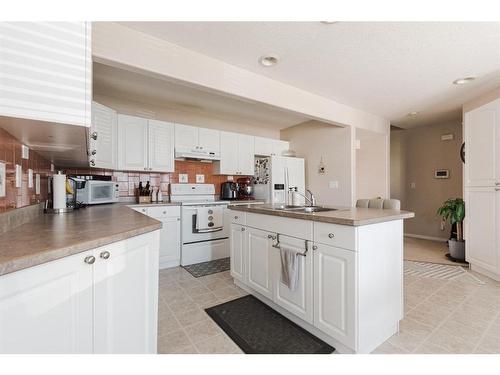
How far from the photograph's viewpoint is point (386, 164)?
4.31 meters

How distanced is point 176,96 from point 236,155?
136cm

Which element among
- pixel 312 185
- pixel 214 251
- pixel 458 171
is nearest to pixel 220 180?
pixel 214 251

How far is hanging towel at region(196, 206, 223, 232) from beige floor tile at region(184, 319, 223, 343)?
5.09 feet

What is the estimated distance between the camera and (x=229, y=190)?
400cm

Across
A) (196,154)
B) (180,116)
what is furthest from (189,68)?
(180,116)

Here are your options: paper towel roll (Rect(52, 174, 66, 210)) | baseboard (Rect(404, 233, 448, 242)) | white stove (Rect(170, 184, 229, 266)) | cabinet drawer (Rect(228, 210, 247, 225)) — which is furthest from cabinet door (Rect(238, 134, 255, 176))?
baseboard (Rect(404, 233, 448, 242))

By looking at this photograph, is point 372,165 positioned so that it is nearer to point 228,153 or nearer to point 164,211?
point 228,153

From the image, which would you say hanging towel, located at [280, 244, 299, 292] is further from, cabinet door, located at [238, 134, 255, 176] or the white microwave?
cabinet door, located at [238, 134, 255, 176]

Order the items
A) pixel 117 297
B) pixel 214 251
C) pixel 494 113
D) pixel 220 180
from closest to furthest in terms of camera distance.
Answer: pixel 117 297 < pixel 494 113 < pixel 214 251 < pixel 220 180

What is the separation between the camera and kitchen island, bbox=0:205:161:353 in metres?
0.68
